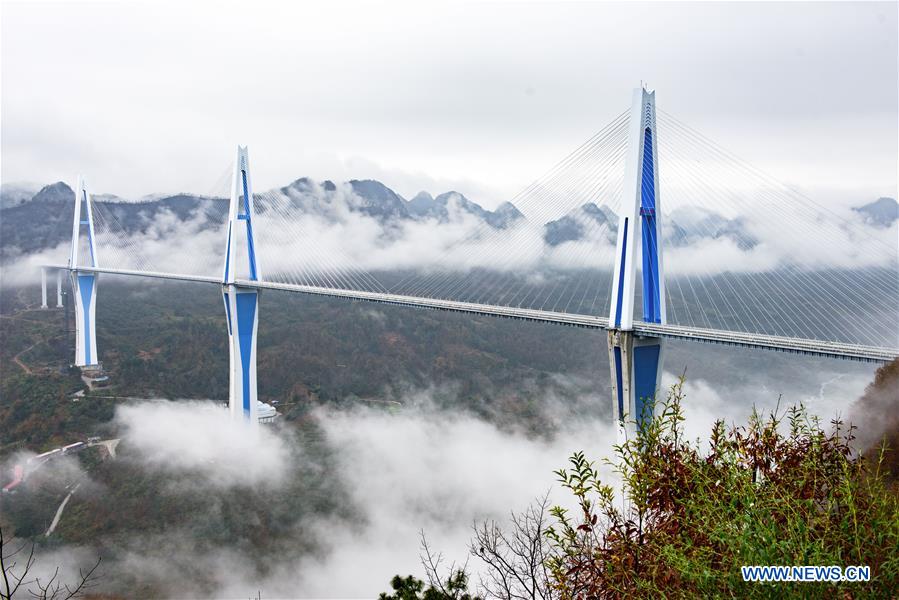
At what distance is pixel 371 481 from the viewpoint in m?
26.1

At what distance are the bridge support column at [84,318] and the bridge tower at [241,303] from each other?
12.6 m

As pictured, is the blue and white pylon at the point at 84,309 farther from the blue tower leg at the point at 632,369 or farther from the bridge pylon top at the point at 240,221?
the blue tower leg at the point at 632,369

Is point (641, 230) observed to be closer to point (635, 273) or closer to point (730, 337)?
point (635, 273)

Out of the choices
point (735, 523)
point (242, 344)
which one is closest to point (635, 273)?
point (735, 523)

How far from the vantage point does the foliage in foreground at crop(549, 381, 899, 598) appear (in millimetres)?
2900

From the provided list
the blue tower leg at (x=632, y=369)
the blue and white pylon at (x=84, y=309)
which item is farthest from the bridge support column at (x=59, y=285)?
the blue tower leg at (x=632, y=369)

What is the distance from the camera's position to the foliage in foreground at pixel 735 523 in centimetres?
290

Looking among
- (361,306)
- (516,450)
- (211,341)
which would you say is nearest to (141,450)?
(211,341)

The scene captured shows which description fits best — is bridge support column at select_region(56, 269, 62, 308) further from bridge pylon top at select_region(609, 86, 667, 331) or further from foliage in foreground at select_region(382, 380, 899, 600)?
foliage in foreground at select_region(382, 380, 899, 600)

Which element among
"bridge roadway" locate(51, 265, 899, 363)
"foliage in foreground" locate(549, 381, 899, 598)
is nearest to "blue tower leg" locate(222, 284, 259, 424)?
"bridge roadway" locate(51, 265, 899, 363)

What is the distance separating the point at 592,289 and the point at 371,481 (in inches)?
1403

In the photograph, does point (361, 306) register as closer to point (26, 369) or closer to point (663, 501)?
point (26, 369)

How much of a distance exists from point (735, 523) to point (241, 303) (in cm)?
2335

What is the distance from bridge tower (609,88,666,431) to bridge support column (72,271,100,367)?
94.5ft
